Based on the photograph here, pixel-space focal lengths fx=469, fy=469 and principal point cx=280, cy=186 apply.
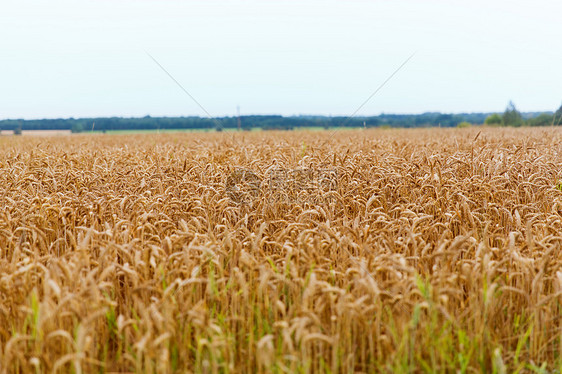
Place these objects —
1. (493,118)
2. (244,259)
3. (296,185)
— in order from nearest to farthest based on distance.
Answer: (244,259) < (296,185) < (493,118)

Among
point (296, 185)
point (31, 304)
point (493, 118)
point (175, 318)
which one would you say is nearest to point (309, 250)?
point (175, 318)

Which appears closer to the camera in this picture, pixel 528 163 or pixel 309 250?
pixel 309 250

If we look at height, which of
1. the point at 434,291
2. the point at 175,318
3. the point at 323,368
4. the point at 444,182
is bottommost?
the point at 323,368

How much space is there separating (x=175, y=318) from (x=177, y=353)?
0.22 meters

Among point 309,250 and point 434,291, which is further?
point 309,250

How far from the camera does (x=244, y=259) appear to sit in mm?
3301

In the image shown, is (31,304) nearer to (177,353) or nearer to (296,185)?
(177,353)

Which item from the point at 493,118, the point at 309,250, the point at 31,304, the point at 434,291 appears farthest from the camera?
the point at 493,118

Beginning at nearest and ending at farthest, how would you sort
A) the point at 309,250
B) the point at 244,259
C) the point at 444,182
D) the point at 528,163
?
1. the point at 244,259
2. the point at 309,250
3. the point at 444,182
4. the point at 528,163

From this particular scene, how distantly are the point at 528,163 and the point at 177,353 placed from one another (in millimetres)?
6637

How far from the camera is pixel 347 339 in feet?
9.69

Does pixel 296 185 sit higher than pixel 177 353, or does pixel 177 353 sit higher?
pixel 296 185

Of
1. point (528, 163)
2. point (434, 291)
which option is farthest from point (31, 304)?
point (528, 163)

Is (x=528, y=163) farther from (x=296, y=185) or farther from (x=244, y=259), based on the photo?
(x=244, y=259)
